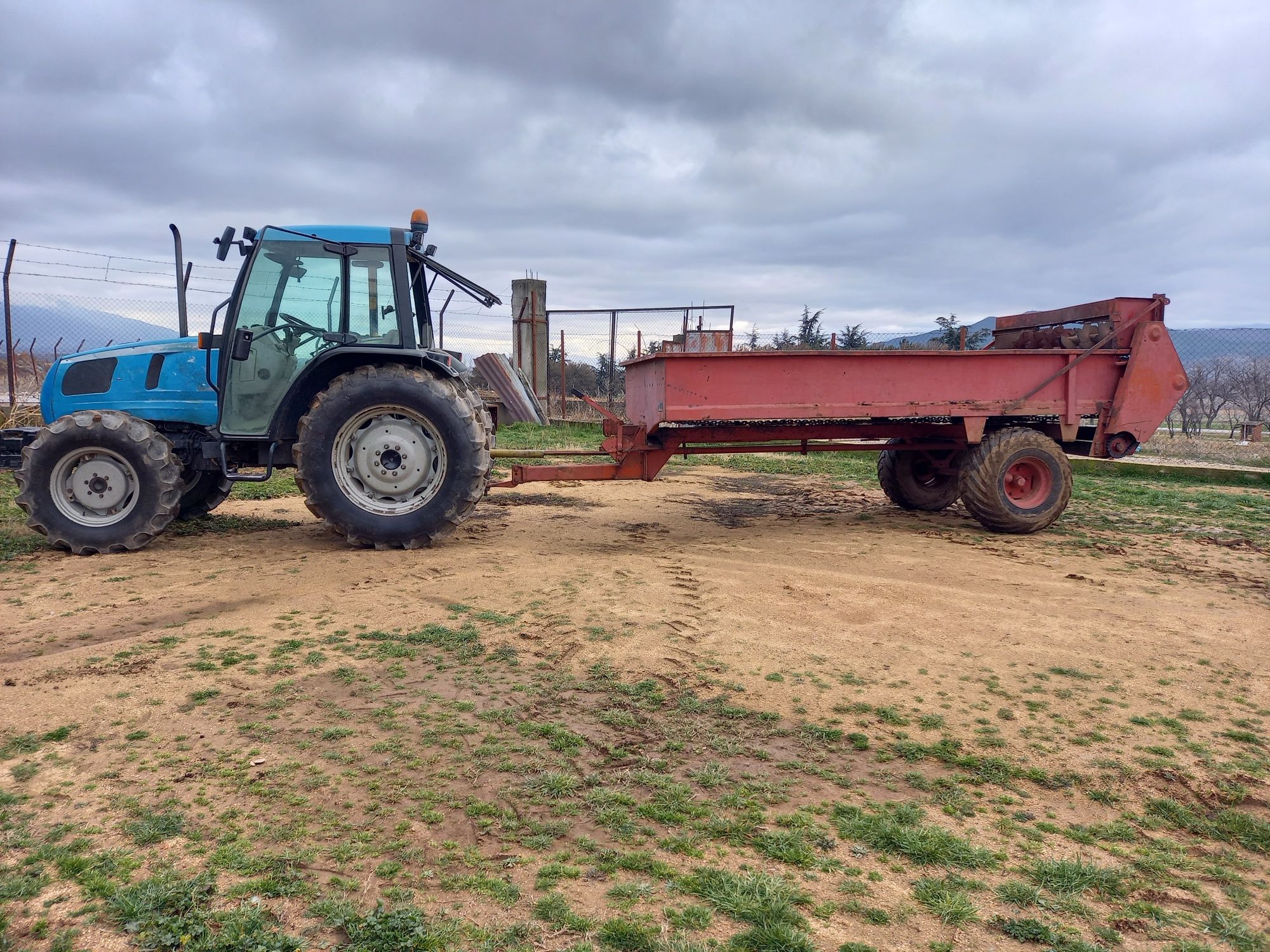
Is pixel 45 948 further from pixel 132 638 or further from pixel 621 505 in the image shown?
pixel 621 505

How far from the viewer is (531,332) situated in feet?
52.1

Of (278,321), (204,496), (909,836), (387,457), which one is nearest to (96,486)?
(204,496)

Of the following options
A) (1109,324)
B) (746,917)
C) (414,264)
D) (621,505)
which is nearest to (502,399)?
(621,505)

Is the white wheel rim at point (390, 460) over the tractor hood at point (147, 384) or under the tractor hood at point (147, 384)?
under

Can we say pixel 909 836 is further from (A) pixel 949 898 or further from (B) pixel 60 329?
(B) pixel 60 329

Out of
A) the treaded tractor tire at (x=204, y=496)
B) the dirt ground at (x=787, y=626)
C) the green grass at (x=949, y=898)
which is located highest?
the treaded tractor tire at (x=204, y=496)

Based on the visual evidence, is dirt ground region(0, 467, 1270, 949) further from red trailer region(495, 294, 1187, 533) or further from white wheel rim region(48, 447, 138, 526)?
red trailer region(495, 294, 1187, 533)

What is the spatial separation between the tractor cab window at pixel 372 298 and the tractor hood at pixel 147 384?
131 centimetres

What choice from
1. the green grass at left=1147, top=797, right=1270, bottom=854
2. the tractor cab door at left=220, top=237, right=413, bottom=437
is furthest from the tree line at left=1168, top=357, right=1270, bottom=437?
the green grass at left=1147, top=797, right=1270, bottom=854

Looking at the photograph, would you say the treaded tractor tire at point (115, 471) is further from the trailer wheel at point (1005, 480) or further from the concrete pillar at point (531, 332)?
the concrete pillar at point (531, 332)

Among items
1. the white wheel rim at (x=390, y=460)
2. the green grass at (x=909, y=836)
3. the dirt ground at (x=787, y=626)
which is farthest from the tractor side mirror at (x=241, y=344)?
the green grass at (x=909, y=836)

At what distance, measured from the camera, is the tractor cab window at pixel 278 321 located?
6250 millimetres

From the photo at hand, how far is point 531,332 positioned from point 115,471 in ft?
33.8

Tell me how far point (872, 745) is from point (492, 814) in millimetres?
1503
